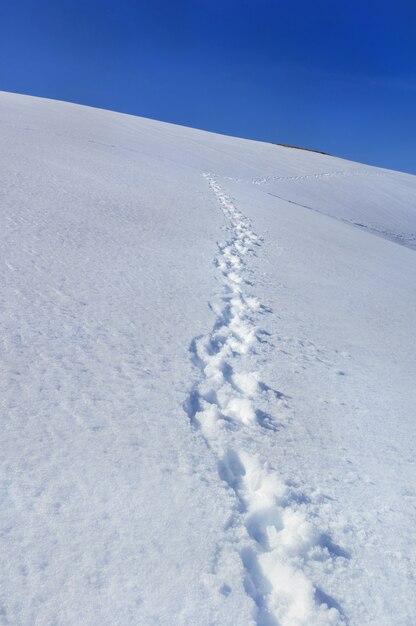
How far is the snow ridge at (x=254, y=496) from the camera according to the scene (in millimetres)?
1640

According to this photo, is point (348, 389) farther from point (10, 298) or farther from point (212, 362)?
point (10, 298)

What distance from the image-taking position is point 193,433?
239 centimetres

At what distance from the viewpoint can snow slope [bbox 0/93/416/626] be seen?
1610 mm

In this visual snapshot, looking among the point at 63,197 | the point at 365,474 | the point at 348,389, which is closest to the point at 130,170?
the point at 63,197

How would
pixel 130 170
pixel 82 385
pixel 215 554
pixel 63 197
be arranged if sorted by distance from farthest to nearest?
pixel 130 170 < pixel 63 197 < pixel 82 385 < pixel 215 554

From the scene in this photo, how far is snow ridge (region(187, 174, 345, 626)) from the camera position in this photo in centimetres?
164

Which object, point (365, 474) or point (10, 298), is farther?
point (10, 298)

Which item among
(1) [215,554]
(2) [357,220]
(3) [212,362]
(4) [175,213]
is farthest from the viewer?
(2) [357,220]

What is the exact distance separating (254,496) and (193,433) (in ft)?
1.40

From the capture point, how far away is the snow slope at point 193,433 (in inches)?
63.4

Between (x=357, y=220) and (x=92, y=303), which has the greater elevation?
(x=357, y=220)

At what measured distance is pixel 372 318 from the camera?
15.6 ft

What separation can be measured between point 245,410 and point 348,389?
0.79 meters

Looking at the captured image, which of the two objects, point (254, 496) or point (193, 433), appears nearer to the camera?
point (254, 496)
